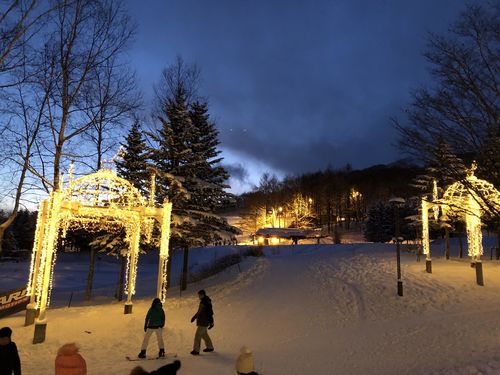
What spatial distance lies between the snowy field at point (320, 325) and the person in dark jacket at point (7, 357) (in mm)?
3248

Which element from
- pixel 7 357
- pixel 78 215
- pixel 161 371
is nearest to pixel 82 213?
pixel 78 215

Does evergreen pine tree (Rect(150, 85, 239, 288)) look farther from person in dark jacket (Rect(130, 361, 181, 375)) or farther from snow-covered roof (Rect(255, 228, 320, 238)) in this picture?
snow-covered roof (Rect(255, 228, 320, 238))

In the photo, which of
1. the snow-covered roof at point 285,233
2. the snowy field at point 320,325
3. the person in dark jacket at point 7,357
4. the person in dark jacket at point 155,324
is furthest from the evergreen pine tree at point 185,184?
the snow-covered roof at point 285,233

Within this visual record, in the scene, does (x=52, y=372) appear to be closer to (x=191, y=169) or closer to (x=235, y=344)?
(x=235, y=344)

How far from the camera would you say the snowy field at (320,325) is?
9.27 metres

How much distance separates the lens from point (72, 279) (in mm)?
40375

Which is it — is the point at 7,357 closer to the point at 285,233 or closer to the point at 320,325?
the point at 320,325

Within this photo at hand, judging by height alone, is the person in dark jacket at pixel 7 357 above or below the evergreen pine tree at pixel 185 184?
below

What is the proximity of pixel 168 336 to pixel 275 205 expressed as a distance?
197ft

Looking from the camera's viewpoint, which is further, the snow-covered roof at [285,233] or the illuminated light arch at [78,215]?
the snow-covered roof at [285,233]

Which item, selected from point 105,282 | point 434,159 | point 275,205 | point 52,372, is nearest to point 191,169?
point 52,372

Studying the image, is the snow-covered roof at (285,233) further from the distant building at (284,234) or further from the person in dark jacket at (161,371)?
the person in dark jacket at (161,371)

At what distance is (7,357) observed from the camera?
543cm

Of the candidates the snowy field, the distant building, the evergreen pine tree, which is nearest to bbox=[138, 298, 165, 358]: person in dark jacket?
the snowy field
